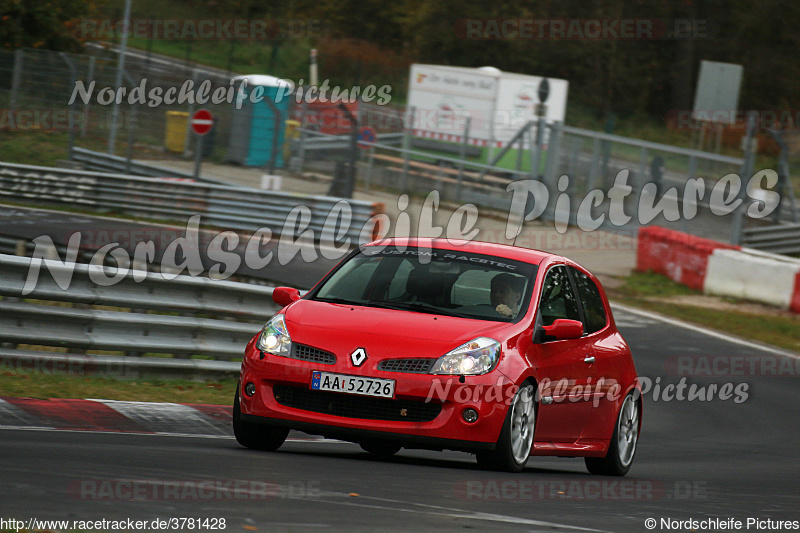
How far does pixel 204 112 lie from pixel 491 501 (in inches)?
801

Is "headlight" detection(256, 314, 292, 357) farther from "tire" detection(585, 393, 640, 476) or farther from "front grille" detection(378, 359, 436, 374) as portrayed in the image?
"tire" detection(585, 393, 640, 476)

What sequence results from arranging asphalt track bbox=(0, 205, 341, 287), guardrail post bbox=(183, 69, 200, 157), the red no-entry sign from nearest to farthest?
asphalt track bbox=(0, 205, 341, 287) < the red no-entry sign < guardrail post bbox=(183, 69, 200, 157)

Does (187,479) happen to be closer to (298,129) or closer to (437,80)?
(298,129)

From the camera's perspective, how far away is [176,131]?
26.5m

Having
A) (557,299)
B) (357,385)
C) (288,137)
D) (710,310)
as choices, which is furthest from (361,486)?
(288,137)

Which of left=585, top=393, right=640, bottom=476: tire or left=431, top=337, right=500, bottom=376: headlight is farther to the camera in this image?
left=585, top=393, right=640, bottom=476: tire

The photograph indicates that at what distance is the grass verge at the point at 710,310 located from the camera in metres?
19.5

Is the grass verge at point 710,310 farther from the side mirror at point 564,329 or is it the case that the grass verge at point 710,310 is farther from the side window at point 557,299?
the side mirror at point 564,329

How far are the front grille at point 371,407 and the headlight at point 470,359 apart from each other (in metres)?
0.21

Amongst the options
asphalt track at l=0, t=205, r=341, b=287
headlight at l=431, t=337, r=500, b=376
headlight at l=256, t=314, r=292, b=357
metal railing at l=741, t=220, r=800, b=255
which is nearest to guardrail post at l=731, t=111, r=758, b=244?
metal railing at l=741, t=220, r=800, b=255

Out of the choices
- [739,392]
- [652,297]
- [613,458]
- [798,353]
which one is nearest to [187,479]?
[613,458]

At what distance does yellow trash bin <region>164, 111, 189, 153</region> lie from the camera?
26391 millimetres

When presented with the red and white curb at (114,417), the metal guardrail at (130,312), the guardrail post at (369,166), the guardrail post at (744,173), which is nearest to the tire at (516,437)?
the red and white curb at (114,417)

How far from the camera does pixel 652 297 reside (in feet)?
72.9
